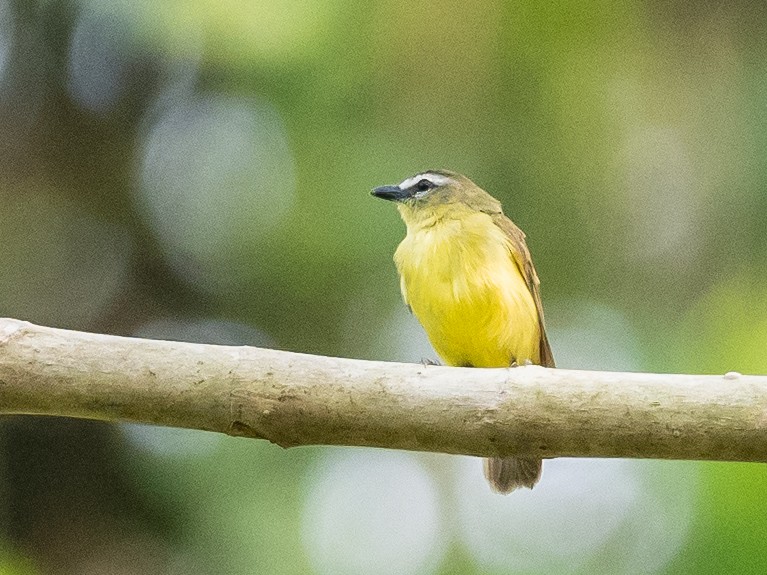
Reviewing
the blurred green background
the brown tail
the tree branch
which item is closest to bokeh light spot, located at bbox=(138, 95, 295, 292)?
the blurred green background

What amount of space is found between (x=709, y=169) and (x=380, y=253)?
57.1 inches

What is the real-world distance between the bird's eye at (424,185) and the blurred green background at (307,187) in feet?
0.84

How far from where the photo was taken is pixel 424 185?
3.99 metres

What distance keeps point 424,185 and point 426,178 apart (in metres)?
0.03

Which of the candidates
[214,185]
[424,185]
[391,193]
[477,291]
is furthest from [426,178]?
[214,185]

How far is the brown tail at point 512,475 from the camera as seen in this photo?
3.39m

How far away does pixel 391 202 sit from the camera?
4273mm

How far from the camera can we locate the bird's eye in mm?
3977

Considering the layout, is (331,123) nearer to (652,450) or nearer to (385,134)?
(385,134)

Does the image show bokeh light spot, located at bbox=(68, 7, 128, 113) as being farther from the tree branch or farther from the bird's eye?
the tree branch

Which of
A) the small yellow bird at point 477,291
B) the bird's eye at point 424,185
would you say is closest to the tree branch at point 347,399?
the small yellow bird at point 477,291

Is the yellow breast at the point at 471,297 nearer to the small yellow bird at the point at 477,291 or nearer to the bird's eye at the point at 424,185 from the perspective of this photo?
the small yellow bird at the point at 477,291

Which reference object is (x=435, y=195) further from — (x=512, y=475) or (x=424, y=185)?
(x=512, y=475)

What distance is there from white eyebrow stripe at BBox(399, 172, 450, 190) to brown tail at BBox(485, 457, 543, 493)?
3.75 ft
